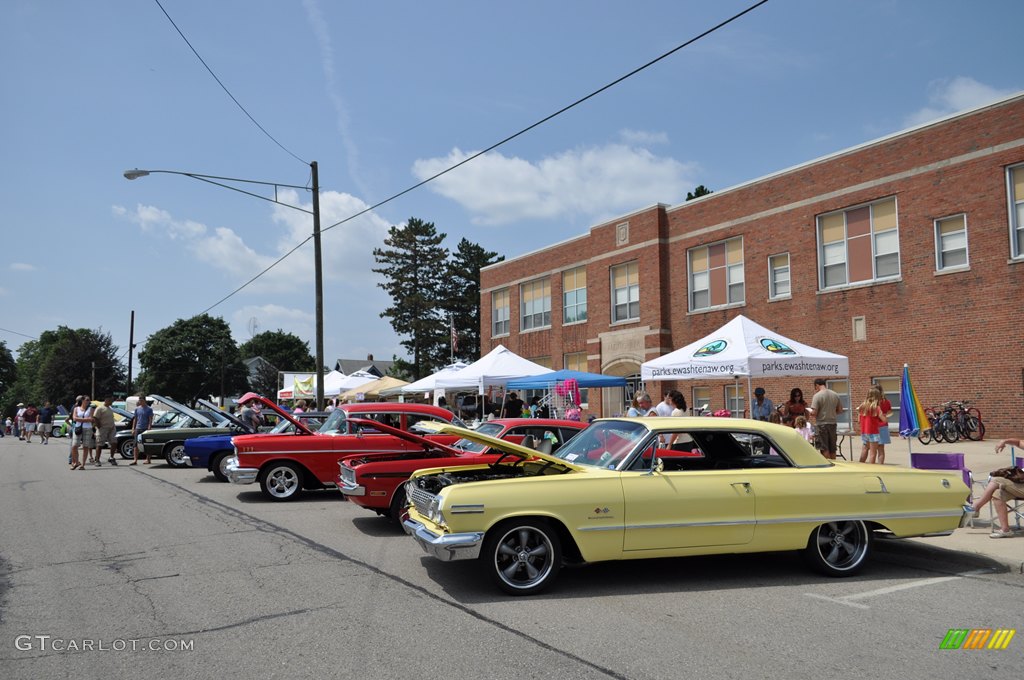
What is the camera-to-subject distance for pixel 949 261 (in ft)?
65.9

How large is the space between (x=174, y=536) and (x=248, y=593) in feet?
9.60

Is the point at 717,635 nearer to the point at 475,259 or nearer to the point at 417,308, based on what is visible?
the point at 417,308

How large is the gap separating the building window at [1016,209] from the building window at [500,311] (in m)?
23.7

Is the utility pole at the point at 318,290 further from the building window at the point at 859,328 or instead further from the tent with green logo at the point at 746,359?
the building window at the point at 859,328

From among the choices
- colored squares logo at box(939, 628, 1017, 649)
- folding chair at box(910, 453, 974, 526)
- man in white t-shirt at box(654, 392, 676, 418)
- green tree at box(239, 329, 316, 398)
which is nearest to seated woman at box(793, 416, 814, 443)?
man in white t-shirt at box(654, 392, 676, 418)

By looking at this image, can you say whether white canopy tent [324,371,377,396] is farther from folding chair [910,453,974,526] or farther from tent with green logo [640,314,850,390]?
folding chair [910,453,974,526]

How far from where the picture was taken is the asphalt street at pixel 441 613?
14.2ft

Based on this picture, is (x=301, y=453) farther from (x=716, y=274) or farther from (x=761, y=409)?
(x=716, y=274)

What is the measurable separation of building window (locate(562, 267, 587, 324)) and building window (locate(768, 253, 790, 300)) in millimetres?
9692

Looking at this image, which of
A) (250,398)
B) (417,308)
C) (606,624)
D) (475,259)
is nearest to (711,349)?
(250,398)

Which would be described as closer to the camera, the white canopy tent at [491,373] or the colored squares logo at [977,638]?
the colored squares logo at [977,638]

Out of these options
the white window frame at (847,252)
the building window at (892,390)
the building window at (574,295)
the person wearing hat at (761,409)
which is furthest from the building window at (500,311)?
the person wearing hat at (761,409)

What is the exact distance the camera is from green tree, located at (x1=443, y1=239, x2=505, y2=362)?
212 feet

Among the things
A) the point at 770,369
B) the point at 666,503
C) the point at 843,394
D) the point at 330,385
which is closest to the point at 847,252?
the point at 843,394
